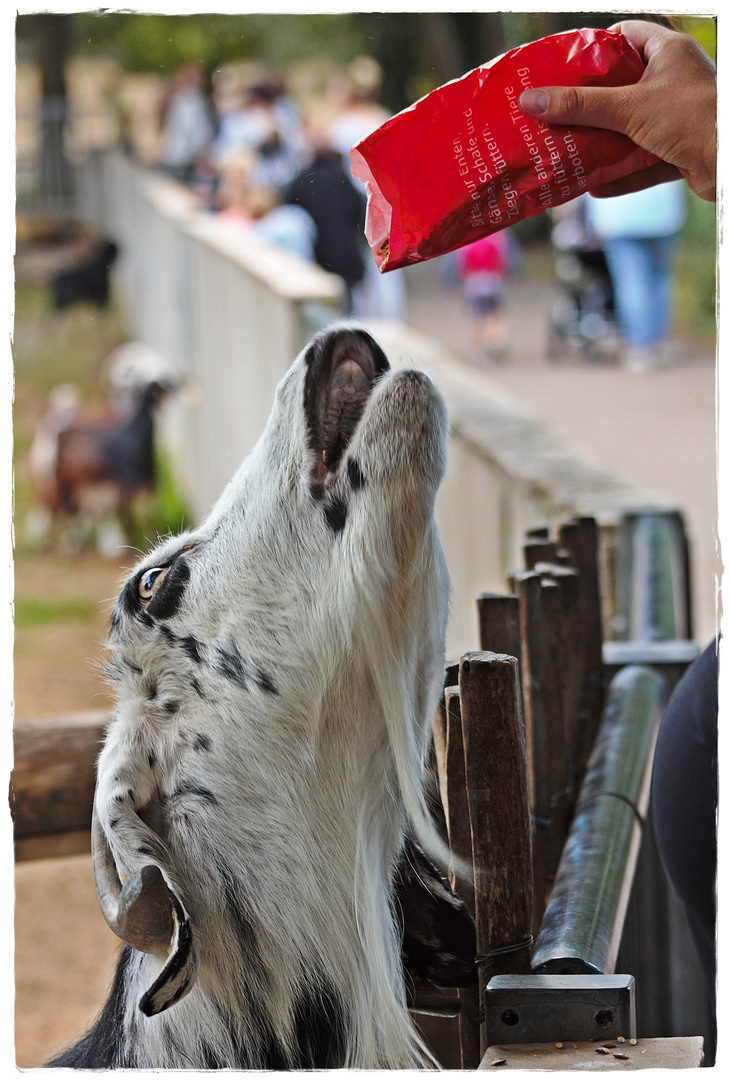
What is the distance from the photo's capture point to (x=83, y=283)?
1895 centimetres

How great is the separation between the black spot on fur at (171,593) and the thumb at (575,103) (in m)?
0.96

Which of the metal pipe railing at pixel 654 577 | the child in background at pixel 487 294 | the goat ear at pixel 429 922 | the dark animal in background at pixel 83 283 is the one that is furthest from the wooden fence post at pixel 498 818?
the dark animal in background at pixel 83 283

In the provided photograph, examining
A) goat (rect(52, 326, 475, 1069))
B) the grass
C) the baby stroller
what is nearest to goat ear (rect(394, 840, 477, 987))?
goat (rect(52, 326, 475, 1069))

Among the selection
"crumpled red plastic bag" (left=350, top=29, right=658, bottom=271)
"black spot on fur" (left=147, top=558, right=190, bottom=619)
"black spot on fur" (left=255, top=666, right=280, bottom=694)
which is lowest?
"black spot on fur" (left=255, top=666, right=280, bottom=694)

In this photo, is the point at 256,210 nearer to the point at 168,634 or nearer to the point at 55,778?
the point at 55,778

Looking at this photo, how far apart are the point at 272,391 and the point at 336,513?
576cm

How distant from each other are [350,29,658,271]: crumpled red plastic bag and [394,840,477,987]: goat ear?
1.09 m

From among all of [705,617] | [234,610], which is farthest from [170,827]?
[705,617]

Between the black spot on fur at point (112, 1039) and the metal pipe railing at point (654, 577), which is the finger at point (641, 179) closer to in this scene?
the black spot on fur at point (112, 1039)

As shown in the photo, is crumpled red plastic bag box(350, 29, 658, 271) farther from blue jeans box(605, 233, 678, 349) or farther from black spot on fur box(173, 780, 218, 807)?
blue jeans box(605, 233, 678, 349)

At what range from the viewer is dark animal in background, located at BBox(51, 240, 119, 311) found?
61.2 feet

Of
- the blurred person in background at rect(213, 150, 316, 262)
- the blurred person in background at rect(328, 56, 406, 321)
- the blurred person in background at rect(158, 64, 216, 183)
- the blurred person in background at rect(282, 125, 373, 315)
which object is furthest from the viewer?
the blurred person in background at rect(158, 64, 216, 183)

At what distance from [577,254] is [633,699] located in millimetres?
11970

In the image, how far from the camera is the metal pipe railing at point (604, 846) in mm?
1979
